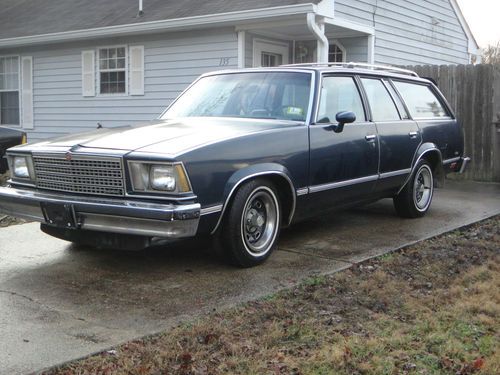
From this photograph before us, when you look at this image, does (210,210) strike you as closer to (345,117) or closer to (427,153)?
(345,117)

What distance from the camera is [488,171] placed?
414 inches

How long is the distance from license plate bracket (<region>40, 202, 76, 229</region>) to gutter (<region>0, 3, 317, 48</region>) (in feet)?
22.7

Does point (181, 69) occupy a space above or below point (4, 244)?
above

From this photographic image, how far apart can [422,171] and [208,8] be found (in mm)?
6354

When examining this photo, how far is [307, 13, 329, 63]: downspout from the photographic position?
10.5 metres

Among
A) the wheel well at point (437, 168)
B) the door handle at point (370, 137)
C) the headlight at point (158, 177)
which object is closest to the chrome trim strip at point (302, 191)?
the door handle at point (370, 137)

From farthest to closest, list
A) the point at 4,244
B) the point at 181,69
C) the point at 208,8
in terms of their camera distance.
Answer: the point at 181,69, the point at 208,8, the point at 4,244

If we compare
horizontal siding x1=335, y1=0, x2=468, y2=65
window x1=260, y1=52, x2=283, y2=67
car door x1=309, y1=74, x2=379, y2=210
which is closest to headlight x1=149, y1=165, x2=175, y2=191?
car door x1=309, y1=74, x2=379, y2=210

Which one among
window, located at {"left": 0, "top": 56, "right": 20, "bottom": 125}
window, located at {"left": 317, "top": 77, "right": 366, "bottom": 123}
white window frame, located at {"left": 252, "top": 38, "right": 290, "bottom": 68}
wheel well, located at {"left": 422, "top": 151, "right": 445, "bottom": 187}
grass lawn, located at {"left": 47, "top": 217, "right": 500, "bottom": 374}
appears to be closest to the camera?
grass lawn, located at {"left": 47, "top": 217, "right": 500, "bottom": 374}

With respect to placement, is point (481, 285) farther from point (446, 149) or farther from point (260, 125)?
point (446, 149)

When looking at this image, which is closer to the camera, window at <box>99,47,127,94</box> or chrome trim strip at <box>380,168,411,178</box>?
chrome trim strip at <box>380,168,411,178</box>

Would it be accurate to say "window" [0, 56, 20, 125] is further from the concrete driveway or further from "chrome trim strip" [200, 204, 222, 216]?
"chrome trim strip" [200, 204, 222, 216]

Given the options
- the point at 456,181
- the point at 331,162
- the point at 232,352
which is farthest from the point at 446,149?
the point at 232,352

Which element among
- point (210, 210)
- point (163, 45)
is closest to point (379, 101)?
point (210, 210)
